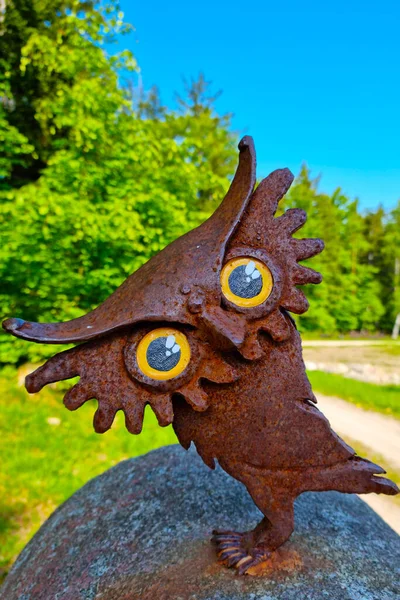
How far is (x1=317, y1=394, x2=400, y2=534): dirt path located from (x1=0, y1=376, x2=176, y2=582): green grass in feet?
9.80

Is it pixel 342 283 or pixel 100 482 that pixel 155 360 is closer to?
pixel 100 482

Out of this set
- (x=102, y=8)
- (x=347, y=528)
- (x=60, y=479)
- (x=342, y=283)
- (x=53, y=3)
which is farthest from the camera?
(x=342, y=283)

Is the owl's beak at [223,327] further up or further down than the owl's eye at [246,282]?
further down

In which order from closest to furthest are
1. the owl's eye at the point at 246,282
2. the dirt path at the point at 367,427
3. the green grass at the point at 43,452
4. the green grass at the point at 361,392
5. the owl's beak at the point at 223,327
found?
the owl's beak at the point at 223,327 → the owl's eye at the point at 246,282 → the green grass at the point at 43,452 → the dirt path at the point at 367,427 → the green grass at the point at 361,392

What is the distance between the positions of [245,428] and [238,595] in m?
0.78

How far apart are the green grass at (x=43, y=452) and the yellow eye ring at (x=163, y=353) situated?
11.0 feet

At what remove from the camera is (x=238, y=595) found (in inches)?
77.9

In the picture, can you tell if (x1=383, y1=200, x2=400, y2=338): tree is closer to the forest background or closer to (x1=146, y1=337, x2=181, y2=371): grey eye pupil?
the forest background

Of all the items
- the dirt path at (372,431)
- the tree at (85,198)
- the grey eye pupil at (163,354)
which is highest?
the tree at (85,198)

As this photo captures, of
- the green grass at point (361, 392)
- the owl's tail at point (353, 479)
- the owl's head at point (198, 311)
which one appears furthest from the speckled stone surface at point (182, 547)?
the green grass at point (361, 392)

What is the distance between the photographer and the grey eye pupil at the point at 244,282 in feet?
6.57

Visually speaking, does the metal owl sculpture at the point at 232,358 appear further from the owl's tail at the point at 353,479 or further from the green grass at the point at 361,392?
the green grass at the point at 361,392

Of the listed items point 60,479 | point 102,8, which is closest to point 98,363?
point 60,479

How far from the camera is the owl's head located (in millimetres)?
1913
